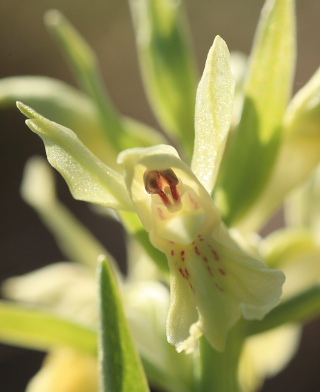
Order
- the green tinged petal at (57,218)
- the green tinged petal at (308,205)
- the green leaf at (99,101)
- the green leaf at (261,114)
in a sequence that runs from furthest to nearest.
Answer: the green tinged petal at (57,218), the green tinged petal at (308,205), the green leaf at (99,101), the green leaf at (261,114)

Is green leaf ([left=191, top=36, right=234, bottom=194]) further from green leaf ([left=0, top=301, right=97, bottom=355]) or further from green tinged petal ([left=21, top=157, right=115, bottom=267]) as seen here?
green tinged petal ([left=21, top=157, right=115, bottom=267])

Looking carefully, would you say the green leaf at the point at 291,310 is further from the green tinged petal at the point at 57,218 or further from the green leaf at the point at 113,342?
the green tinged petal at the point at 57,218

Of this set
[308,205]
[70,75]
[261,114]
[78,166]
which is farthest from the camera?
[70,75]

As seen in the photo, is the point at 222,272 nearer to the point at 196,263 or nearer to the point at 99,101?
the point at 196,263

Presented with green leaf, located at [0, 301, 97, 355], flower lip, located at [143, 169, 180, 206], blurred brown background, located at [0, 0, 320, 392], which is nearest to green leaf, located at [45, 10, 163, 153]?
green leaf, located at [0, 301, 97, 355]

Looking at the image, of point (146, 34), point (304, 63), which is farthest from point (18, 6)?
point (146, 34)

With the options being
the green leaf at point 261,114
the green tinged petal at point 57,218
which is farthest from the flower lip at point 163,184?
the green tinged petal at point 57,218

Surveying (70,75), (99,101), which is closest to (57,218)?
(99,101)
